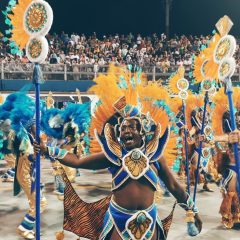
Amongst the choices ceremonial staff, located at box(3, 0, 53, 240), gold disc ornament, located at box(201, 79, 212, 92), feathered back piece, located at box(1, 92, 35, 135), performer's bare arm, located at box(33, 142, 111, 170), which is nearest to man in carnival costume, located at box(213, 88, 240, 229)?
gold disc ornament, located at box(201, 79, 212, 92)

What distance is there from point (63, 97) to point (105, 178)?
192 inches

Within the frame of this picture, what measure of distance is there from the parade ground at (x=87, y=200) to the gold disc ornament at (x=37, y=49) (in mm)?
2581

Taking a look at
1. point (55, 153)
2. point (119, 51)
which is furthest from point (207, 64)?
point (119, 51)

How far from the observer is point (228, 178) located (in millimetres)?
6086

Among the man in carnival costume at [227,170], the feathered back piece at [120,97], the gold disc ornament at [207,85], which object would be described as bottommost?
the man in carnival costume at [227,170]

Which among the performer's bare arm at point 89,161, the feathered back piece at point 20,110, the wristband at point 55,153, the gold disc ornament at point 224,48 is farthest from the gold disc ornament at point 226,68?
the feathered back piece at point 20,110

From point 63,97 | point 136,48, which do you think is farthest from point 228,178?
point 136,48

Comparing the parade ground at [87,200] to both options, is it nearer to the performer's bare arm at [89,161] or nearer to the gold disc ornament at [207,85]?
the gold disc ornament at [207,85]

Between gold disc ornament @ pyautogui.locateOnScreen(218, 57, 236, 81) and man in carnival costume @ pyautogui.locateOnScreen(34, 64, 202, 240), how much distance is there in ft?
2.10

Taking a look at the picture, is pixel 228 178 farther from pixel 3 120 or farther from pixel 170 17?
pixel 170 17

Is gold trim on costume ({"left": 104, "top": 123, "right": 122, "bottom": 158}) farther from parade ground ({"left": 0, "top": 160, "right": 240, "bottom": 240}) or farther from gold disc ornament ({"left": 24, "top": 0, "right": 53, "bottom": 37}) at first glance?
parade ground ({"left": 0, "top": 160, "right": 240, "bottom": 240})

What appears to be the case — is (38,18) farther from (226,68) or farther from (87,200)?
(87,200)

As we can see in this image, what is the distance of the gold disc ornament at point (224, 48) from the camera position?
429 cm

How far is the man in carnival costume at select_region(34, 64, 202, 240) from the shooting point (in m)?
3.77
